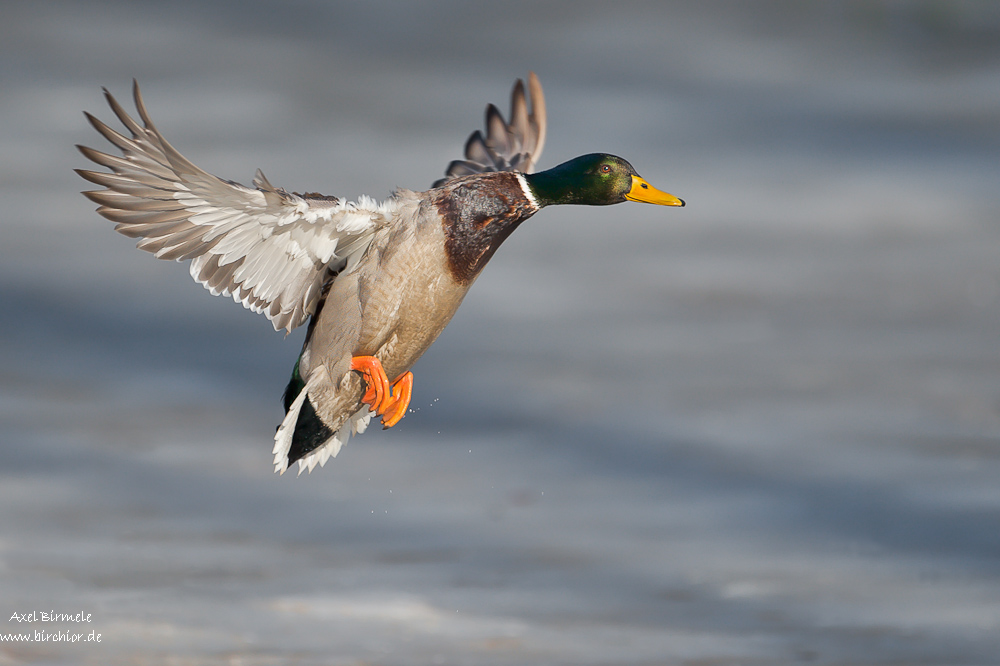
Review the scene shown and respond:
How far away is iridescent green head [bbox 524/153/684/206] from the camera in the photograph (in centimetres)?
988

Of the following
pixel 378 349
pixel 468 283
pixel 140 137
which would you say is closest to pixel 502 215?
pixel 468 283

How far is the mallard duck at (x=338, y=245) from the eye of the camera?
8.58m

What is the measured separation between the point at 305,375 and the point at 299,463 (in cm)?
102

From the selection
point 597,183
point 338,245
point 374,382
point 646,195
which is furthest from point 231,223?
point 646,195

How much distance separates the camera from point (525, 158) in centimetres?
1240

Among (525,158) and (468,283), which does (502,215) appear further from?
(525,158)

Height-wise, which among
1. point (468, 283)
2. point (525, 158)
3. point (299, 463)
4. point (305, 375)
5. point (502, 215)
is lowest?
point (299, 463)

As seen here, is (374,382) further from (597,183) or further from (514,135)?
(514,135)

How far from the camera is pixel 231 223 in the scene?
8906 mm

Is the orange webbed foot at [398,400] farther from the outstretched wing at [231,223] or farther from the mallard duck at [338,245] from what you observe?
the outstretched wing at [231,223]

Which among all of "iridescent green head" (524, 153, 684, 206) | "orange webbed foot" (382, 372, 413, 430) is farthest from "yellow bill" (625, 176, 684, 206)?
"orange webbed foot" (382, 372, 413, 430)

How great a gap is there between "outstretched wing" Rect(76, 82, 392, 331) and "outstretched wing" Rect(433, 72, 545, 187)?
134 inches

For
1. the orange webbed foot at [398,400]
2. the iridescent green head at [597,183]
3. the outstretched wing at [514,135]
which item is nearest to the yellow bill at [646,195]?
the iridescent green head at [597,183]

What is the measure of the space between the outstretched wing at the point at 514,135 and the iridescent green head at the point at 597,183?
2.33m
